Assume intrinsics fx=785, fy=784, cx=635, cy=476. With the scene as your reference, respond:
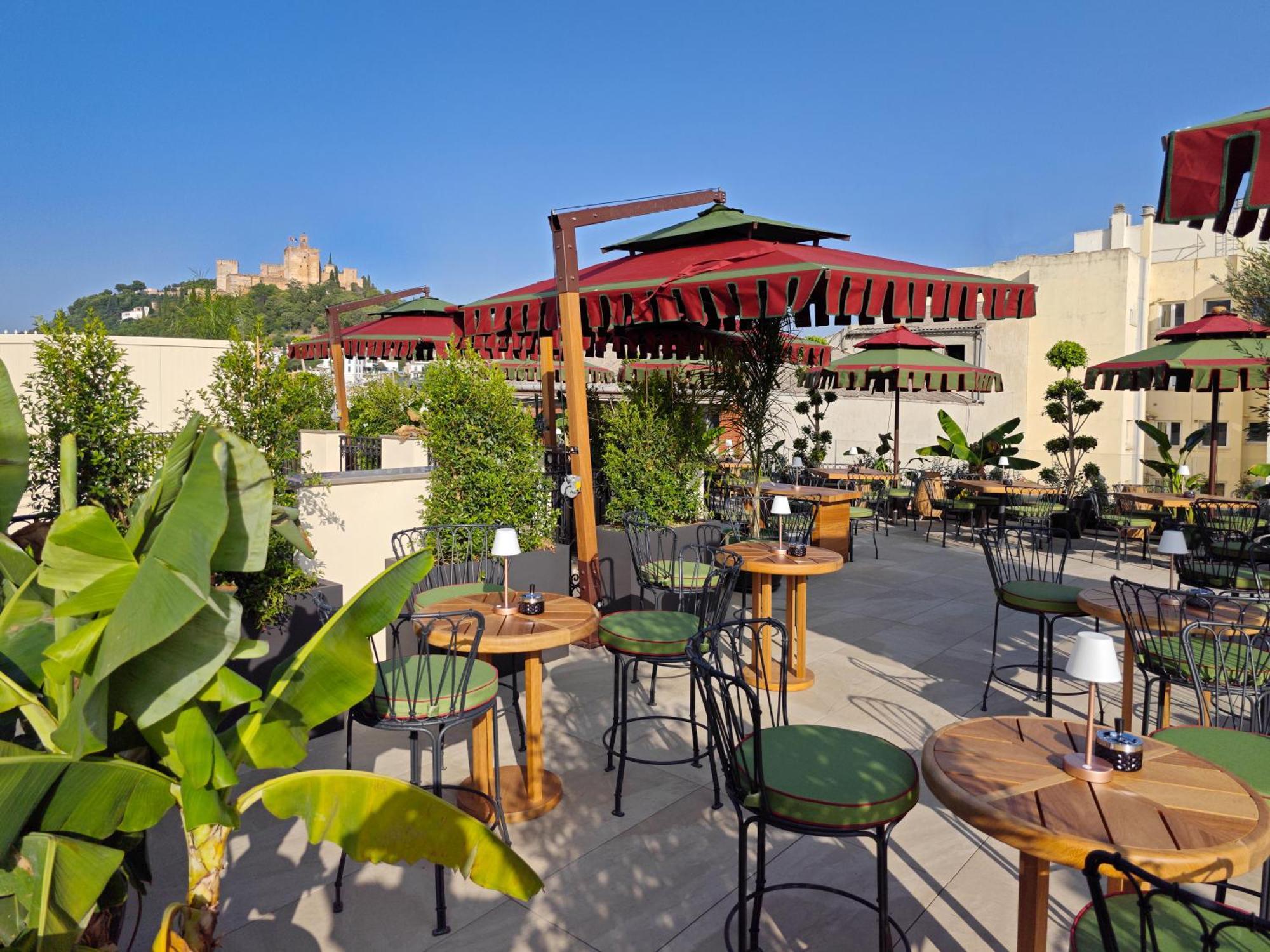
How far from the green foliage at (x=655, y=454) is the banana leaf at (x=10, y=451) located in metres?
4.95

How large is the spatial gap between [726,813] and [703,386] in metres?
4.56

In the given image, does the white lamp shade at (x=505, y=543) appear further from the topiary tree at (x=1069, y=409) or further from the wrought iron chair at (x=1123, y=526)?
the topiary tree at (x=1069, y=409)

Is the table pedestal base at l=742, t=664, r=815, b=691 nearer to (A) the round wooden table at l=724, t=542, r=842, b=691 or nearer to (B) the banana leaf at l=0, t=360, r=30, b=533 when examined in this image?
(A) the round wooden table at l=724, t=542, r=842, b=691

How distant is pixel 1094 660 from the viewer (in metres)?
2.17

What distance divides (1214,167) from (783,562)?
3.23 m

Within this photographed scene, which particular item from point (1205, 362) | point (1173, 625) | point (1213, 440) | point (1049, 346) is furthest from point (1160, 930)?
point (1049, 346)

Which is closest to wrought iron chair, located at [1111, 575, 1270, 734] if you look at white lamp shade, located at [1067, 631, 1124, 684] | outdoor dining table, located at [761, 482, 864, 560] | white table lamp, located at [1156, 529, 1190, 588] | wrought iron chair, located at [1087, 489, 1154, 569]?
white table lamp, located at [1156, 529, 1190, 588]

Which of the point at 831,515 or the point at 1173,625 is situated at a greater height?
the point at 1173,625

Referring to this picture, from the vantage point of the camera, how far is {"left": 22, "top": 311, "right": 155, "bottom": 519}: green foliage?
3.86m

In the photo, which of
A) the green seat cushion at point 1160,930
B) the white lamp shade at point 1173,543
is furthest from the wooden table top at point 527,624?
the white lamp shade at point 1173,543

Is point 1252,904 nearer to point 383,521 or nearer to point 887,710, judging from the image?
point 887,710

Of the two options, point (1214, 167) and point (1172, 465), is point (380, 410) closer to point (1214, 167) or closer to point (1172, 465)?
point (1172, 465)

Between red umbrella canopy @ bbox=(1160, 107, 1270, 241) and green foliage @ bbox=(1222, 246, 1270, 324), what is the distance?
547cm

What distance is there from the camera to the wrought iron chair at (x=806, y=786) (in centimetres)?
242
